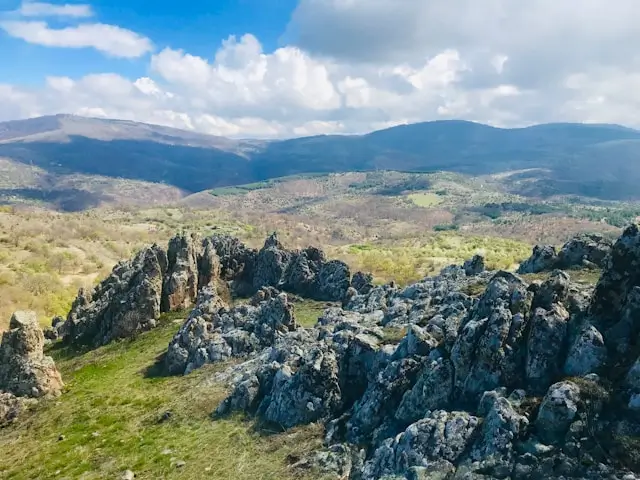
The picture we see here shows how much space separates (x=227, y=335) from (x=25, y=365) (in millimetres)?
17120

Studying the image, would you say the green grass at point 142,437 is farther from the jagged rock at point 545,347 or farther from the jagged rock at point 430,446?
the jagged rock at point 545,347

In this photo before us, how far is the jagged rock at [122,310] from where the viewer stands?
61.2 metres

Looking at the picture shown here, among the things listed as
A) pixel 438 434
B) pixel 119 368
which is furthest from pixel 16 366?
pixel 438 434

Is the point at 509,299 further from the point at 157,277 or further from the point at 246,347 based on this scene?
the point at 157,277

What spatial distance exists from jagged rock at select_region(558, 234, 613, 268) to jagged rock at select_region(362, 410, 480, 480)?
26773 mm

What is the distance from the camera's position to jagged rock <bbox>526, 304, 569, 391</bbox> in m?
24.7

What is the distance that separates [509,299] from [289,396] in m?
14.6

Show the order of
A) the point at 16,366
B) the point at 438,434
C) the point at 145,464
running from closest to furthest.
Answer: the point at 438,434 < the point at 145,464 < the point at 16,366

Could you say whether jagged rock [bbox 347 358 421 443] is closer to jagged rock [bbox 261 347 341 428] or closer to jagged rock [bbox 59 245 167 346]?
jagged rock [bbox 261 347 341 428]

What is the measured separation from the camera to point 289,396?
107ft

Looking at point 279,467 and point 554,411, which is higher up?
point 554,411

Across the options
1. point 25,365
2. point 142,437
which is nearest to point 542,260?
point 142,437

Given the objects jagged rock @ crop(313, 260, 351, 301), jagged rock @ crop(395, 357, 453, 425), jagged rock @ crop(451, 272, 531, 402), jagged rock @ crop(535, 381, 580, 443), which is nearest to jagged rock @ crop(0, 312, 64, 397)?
jagged rock @ crop(395, 357, 453, 425)

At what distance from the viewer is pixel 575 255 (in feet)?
151
